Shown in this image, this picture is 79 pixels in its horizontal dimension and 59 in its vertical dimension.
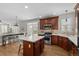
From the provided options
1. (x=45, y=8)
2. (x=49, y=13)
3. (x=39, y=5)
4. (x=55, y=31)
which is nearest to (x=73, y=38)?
(x=55, y=31)

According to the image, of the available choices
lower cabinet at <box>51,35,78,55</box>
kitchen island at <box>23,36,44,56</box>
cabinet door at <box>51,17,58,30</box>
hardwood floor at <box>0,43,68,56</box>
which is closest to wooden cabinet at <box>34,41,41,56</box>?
kitchen island at <box>23,36,44,56</box>

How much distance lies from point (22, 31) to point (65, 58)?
1035 mm

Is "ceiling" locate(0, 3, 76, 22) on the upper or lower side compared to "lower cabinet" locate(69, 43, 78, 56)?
upper

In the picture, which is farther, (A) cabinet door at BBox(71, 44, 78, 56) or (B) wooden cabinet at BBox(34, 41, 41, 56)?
(B) wooden cabinet at BBox(34, 41, 41, 56)

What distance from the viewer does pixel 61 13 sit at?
210 centimetres

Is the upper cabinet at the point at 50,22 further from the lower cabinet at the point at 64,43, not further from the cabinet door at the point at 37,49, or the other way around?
the cabinet door at the point at 37,49

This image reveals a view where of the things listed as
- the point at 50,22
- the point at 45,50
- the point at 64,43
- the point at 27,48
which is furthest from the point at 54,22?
the point at 27,48

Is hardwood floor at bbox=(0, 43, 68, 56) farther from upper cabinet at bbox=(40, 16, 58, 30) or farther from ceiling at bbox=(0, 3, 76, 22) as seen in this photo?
ceiling at bbox=(0, 3, 76, 22)

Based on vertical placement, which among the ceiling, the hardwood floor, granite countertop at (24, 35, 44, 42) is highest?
the ceiling

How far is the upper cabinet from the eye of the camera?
2137 mm

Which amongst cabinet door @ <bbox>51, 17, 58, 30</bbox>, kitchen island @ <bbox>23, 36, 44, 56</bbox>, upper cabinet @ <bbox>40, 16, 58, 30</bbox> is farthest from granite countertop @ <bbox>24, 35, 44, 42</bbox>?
cabinet door @ <bbox>51, 17, 58, 30</bbox>

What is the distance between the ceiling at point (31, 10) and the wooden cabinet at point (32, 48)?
0.54 metres

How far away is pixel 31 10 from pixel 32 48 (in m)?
0.77

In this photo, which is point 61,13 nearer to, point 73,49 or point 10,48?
point 73,49
